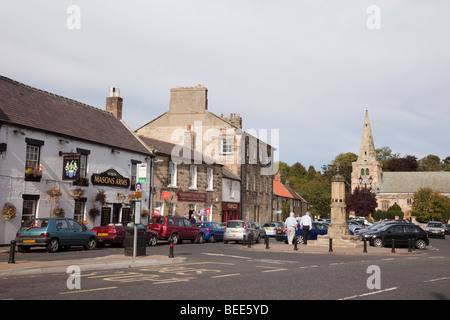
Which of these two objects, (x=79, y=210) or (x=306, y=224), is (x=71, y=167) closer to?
(x=79, y=210)

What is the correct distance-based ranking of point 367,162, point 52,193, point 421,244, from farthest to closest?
point 367,162 → point 421,244 → point 52,193

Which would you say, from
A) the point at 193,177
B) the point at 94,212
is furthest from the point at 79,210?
the point at 193,177

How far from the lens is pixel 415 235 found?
26.0 meters

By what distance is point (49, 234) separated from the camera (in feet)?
63.0

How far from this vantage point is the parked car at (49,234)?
1906 cm

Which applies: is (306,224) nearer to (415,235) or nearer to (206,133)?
(415,235)

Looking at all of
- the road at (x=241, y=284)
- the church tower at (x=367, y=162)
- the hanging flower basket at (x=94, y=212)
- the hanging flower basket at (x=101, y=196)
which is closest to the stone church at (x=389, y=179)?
the church tower at (x=367, y=162)

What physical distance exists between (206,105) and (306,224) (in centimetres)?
2349

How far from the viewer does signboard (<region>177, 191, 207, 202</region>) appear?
3591 centimetres

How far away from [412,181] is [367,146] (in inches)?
530

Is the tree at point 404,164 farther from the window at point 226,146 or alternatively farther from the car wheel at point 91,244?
the car wheel at point 91,244

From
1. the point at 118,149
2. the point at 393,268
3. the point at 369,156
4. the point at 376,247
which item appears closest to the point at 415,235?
the point at 376,247

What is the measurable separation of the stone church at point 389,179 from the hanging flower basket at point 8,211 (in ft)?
303

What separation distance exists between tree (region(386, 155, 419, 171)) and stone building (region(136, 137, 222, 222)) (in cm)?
8937
